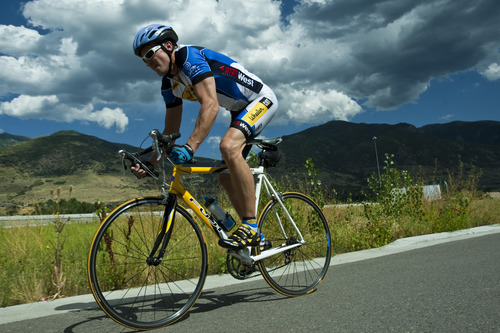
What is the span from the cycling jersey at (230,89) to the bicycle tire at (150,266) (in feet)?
3.30

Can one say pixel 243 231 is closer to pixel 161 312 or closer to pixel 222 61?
pixel 161 312

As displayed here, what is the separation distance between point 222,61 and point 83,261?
3.12 meters

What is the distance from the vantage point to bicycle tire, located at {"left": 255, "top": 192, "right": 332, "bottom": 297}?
13.3 ft

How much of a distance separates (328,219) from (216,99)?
5.63 meters

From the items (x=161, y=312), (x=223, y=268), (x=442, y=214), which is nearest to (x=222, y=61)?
(x=161, y=312)

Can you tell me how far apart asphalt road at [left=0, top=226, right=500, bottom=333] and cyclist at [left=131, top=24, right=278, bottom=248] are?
2.01ft

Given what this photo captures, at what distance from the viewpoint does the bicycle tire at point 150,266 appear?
3.00m

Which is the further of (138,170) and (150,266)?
(150,266)

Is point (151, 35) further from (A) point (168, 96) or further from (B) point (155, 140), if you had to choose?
(B) point (155, 140)

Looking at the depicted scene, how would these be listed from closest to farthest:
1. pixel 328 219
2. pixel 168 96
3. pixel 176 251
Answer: pixel 176 251 → pixel 168 96 → pixel 328 219

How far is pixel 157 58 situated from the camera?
3400mm

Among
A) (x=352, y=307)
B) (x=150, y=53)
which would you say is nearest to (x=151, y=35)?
(x=150, y=53)

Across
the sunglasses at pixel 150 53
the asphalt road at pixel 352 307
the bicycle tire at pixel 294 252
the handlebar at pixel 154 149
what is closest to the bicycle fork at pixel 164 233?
the handlebar at pixel 154 149

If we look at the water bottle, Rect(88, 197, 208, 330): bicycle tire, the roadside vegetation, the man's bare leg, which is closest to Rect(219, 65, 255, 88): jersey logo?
the man's bare leg
